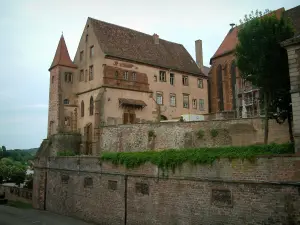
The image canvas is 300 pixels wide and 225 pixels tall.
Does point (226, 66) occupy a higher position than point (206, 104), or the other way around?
point (226, 66)

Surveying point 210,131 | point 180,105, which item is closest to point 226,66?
point 180,105

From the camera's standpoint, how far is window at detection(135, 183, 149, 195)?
2187cm

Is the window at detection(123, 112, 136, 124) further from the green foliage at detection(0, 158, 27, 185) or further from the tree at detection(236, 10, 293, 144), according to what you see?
the green foliage at detection(0, 158, 27, 185)

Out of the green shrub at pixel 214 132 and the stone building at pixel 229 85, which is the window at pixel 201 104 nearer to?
the stone building at pixel 229 85

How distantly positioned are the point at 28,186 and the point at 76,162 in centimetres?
2037

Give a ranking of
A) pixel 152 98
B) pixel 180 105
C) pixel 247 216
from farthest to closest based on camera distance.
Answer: pixel 180 105
pixel 152 98
pixel 247 216

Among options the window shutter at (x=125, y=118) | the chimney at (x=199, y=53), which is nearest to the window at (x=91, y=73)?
the window shutter at (x=125, y=118)

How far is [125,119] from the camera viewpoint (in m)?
35.4

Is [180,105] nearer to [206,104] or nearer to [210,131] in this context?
[206,104]

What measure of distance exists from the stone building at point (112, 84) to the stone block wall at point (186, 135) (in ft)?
11.3

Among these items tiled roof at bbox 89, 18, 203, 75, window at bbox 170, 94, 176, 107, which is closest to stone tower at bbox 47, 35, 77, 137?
tiled roof at bbox 89, 18, 203, 75

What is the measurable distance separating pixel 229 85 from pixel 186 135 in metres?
17.8

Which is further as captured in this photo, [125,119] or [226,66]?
[226,66]

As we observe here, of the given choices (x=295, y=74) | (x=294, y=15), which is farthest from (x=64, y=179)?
(x=294, y=15)
